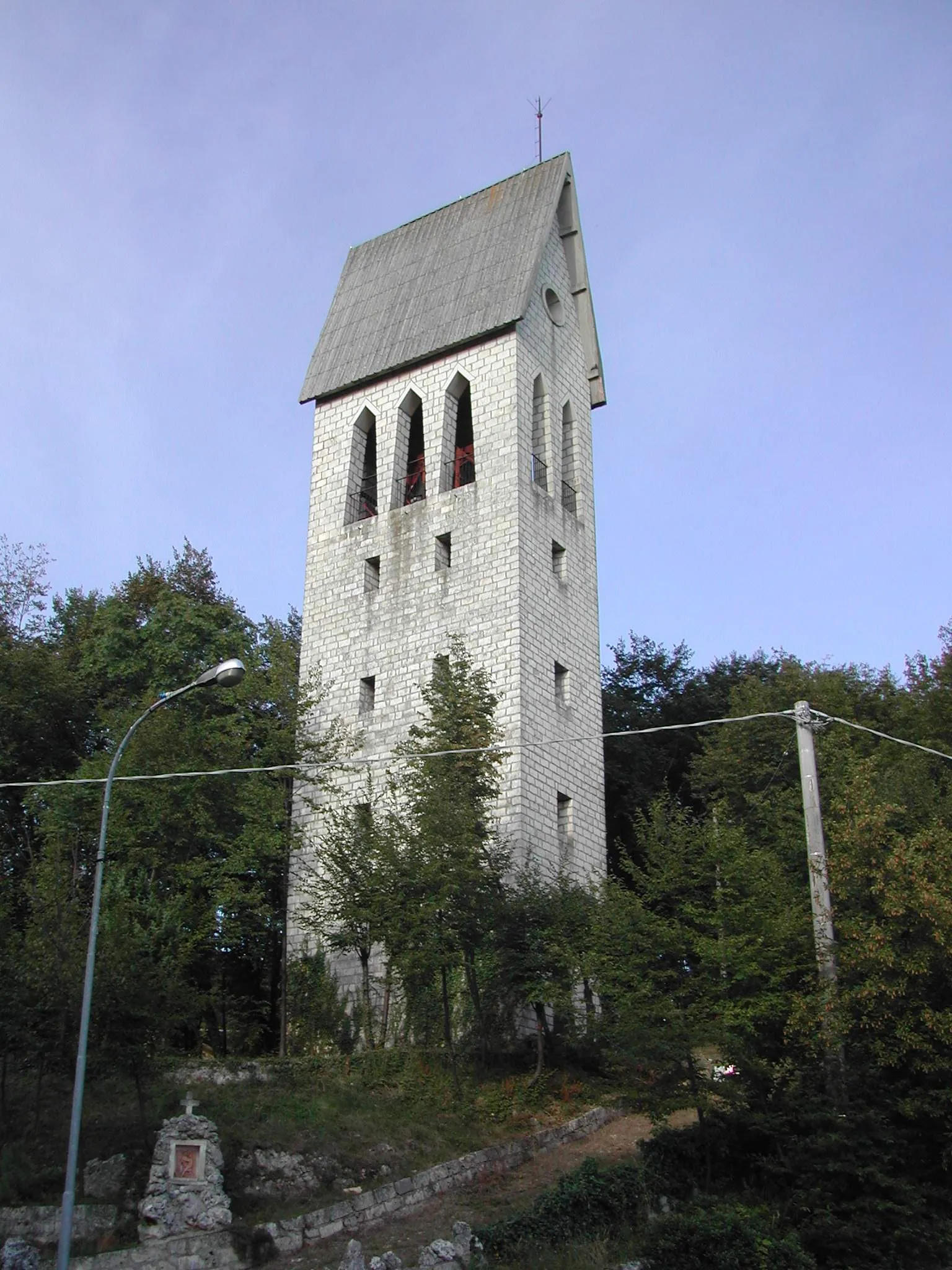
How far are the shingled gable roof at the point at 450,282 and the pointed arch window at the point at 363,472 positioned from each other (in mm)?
1177

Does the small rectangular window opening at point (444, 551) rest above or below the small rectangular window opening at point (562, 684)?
above

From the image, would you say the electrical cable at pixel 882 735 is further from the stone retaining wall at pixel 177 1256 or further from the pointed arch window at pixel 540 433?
the stone retaining wall at pixel 177 1256

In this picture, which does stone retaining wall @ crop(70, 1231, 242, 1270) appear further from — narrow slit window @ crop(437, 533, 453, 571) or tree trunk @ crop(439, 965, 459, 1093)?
narrow slit window @ crop(437, 533, 453, 571)

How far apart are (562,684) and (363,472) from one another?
8.26 meters

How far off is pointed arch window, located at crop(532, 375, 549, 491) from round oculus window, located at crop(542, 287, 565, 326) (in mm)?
2649

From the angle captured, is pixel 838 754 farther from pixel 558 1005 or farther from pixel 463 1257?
pixel 463 1257

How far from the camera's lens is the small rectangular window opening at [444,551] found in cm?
3209

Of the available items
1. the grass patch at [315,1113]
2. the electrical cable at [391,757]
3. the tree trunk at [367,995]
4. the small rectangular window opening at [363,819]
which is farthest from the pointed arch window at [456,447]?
the grass patch at [315,1113]

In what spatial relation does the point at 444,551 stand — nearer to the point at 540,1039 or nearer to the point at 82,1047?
the point at 540,1039

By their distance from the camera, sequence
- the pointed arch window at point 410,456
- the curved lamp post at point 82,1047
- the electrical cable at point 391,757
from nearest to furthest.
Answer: the curved lamp post at point 82,1047 → the electrical cable at point 391,757 → the pointed arch window at point 410,456

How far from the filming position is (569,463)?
35.2 meters

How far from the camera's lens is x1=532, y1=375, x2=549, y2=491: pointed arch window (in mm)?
33156

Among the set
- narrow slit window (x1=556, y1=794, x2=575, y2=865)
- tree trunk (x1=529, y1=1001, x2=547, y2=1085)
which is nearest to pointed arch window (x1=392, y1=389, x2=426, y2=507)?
narrow slit window (x1=556, y1=794, x2=575, y2=865)

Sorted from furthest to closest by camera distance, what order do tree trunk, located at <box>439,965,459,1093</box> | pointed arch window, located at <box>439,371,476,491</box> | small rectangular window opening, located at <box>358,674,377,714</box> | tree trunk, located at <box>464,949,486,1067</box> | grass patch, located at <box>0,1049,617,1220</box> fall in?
pointed arch window, located at <box>439,371,476,491</box> < small rectangular window opening, located at <box>358,674,377,714</box> < tree trunk, located at <box>464,949,486,1067</box> < tree trunk, located at <box>439,965,459,1093</box> < grass patch, located at <box>0,1049,617,1220</box>
